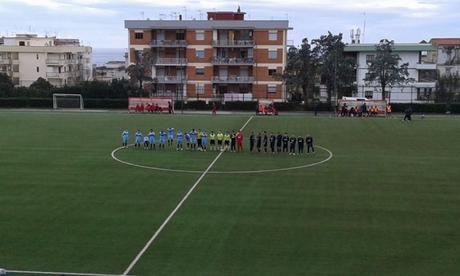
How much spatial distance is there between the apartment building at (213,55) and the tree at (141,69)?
148 cm

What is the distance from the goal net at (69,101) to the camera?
73.0m

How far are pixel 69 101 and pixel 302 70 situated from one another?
29.3m

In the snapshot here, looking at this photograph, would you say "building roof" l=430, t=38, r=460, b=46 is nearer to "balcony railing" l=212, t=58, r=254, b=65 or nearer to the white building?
the white building

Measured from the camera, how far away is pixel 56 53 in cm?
9844

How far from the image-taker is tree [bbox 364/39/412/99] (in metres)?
72.8

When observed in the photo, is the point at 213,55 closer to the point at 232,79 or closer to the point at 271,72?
the point at 232,79

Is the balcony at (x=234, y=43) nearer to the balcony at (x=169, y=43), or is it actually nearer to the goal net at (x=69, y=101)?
the balcony at (x=169, y=43)

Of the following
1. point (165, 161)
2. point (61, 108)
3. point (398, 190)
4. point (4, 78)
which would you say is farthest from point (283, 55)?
point (398, 190)

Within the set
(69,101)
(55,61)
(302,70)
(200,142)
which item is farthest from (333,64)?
(55,61)

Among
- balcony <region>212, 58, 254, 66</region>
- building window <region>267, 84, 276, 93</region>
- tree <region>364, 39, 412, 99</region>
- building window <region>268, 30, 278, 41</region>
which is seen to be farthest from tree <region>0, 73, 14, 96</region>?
tree <region>364, 39, 412, 99</region>

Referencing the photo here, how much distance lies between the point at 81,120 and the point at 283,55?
3257cm

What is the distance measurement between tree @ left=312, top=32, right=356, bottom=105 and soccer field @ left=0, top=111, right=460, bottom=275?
120 ft

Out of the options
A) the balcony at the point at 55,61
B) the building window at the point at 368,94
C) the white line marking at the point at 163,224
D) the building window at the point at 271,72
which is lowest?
the white line marking at the point at 163,224

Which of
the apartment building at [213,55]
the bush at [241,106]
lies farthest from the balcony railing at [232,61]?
the bush at [241,106]
